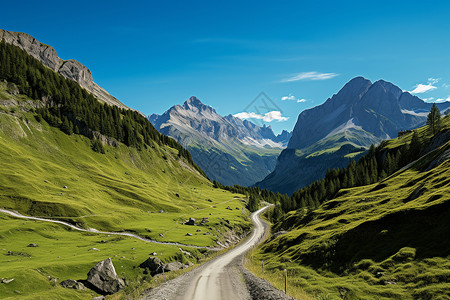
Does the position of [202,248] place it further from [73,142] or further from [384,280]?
[73,142]

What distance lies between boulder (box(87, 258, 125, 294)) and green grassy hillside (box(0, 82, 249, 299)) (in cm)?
218

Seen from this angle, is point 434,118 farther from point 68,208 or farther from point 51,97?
point 51,97

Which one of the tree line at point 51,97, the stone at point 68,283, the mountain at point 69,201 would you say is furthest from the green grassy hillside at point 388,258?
the tree line at point 51,97

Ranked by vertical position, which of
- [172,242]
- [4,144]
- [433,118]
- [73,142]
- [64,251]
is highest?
[73,142]

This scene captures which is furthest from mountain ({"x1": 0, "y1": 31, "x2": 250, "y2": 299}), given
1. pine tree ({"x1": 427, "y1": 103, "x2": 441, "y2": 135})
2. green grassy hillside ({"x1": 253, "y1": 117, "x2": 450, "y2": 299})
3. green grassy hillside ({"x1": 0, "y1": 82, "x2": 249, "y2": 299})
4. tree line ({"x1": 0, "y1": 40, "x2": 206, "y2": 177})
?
pine tree ({"x1": 427, "y1": 103, "x2": 441, "y2": 135})

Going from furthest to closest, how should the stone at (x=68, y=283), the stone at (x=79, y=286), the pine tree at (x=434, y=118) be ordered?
1. the pine tree at (x=434, y=118)
2. the stone at (x=79, y=286)
3. the stone at (x=68, y=283)

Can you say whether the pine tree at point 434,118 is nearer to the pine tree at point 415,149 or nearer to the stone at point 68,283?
the pine tree at point 415,149

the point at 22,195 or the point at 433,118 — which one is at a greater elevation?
the point at 433,118

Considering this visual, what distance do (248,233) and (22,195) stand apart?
93.1 m

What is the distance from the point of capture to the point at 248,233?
124m

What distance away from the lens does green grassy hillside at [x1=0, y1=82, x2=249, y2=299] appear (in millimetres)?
48406

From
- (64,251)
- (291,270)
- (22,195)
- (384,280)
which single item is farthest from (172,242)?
(384,280)

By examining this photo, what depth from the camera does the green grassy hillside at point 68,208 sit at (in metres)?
48.4

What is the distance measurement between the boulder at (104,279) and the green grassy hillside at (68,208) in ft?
7.17
